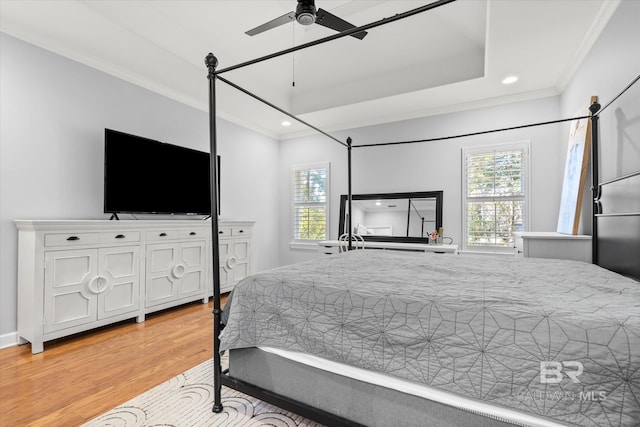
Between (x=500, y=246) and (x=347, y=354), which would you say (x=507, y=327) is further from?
(x=500, y=246)

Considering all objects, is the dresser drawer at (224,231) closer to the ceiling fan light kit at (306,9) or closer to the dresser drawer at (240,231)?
the dresser drawer at (240,231)

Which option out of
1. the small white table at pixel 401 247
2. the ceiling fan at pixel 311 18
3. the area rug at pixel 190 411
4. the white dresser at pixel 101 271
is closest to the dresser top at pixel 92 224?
the white dresser at pixel 101 271

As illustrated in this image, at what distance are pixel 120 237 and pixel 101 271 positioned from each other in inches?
13.3

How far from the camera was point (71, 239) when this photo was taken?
8.49ft

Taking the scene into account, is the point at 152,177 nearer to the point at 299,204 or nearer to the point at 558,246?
the point at 299,204

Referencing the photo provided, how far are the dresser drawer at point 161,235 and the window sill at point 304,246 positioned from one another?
2247 millimetres

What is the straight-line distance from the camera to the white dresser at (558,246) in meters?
2.56

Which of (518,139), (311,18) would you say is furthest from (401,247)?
(311,18)

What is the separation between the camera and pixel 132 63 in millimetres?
3234

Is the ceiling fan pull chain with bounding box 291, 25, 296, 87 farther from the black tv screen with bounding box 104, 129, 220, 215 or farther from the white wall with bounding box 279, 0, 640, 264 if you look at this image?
the black tv screen with bounding box 104, 129, 220, 215

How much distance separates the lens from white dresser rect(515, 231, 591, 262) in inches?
101

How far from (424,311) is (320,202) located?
413cm

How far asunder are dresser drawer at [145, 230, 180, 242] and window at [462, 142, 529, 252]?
3513 millimetres

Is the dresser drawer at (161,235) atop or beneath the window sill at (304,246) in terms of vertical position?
atop
